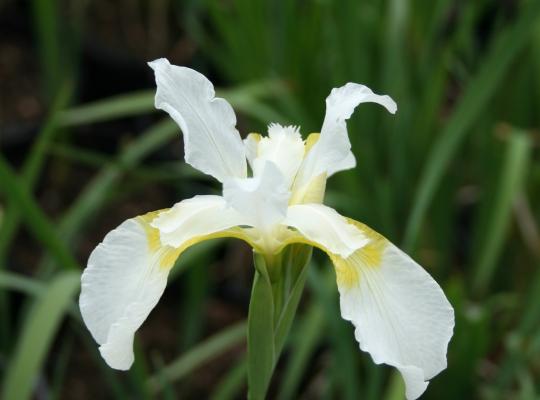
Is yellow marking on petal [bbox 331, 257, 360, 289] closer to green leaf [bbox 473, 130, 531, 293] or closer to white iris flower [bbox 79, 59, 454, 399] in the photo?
white iris flower [bbox 79, 59, 454, 399]

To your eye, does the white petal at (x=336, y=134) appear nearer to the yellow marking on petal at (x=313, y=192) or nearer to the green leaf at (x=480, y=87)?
the yellow marking on petal at (x=313, y=192)

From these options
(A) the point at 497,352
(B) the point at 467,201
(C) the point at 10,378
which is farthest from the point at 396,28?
(C) the point at 10,378

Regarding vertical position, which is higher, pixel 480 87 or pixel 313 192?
pixel 480 87

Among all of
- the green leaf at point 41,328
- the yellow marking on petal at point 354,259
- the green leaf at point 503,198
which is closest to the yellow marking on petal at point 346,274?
the yellow marking on petal at point 354,259

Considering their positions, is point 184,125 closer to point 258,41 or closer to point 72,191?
point 258,41

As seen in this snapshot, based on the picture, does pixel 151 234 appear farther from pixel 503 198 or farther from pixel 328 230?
pixel 503 198

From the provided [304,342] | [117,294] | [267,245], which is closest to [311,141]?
[267,245]
